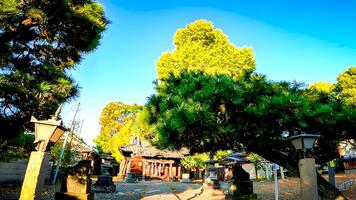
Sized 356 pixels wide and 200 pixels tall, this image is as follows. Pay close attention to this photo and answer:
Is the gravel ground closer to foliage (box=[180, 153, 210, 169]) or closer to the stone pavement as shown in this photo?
the stone pavement

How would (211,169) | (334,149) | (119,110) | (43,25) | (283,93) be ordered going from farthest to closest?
(119,110)
(211,169)
(334,149)
(43,25)
(283,93)

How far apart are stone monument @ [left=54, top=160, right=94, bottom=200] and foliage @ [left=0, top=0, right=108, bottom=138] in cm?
427

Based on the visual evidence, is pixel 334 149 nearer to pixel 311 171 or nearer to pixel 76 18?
pixel 311 171

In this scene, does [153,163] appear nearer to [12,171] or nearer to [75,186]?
[12,171]

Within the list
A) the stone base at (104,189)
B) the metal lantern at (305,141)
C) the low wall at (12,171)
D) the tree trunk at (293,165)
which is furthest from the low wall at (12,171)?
the metal lantern at (305,141)

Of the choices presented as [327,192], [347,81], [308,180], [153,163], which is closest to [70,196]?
[308,180]

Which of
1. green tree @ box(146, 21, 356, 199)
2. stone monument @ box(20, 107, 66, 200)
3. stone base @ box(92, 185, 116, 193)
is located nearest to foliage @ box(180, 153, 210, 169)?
stone base @ box(92, 185, 116, 193)

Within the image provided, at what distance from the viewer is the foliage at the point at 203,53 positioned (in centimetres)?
2383

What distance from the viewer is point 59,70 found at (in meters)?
6.93

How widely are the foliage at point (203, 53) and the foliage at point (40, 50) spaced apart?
610 inches

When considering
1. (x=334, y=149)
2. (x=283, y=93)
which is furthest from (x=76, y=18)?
(x=334, y=149)

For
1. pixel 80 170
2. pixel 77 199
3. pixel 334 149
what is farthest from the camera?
pixel 80 170

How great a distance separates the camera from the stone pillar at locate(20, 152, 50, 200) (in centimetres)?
455

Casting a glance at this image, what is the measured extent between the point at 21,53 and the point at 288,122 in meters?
6.57
